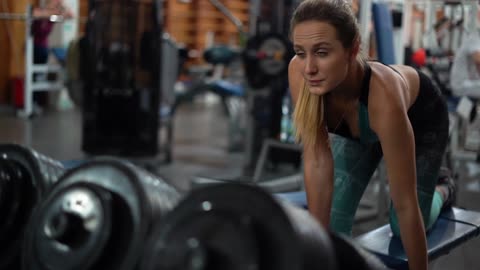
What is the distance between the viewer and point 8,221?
1086mm

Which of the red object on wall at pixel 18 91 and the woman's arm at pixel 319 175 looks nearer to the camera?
the woman's arm at pixel 319 175

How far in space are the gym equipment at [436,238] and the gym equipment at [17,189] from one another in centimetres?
97

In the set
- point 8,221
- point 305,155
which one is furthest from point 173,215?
point 305,155

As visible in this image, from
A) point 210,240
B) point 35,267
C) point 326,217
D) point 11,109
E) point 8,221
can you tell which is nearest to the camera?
point 210,240

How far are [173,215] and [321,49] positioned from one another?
0.69m

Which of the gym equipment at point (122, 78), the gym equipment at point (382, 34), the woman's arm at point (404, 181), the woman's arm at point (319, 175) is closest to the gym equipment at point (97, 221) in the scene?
the woman's arm at point (404, 181)

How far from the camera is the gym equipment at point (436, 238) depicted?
1.88 m

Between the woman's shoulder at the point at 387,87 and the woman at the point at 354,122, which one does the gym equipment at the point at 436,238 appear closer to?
the woman at the point at 354,122

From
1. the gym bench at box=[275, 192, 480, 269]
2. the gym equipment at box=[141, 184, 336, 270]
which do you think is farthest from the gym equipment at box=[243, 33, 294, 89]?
the gym equipment at box=[141, 184, 336, 270]

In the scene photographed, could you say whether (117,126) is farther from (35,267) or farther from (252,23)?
(35,267)

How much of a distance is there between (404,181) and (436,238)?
64 centimetres

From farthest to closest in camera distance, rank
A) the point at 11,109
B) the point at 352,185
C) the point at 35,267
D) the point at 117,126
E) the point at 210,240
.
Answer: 1. the point at 11,109
2. the point at 117,126
3. the point at 352,185
4. the point at 35,267
5. the point at 210,240

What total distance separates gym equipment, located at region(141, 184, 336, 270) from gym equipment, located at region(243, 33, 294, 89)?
374 centimetres

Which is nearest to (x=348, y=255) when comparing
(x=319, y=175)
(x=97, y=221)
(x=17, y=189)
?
(x=97, y=221)
